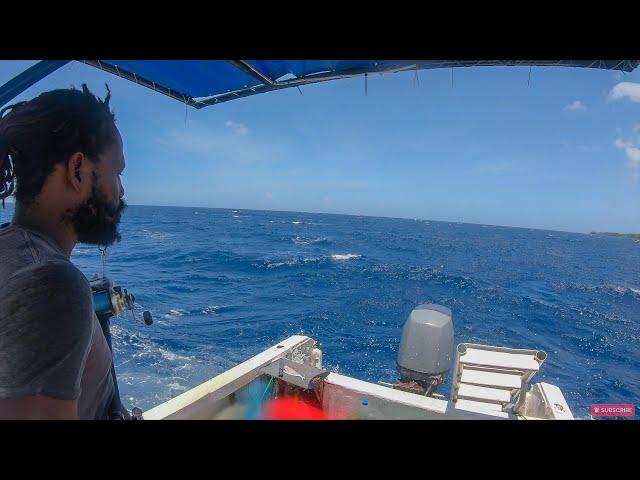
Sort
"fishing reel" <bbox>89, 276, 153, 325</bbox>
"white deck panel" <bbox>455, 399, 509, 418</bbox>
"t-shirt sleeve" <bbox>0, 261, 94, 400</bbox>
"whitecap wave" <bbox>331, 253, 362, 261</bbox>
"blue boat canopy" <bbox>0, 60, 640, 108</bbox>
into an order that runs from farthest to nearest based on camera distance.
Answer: "whitecap wave" <bbox>331, 253, 362, 261</bbox>, "white deck panel" <bbox>455, 399, 509, 418</bbox>, "blue boat canopy" <bbox>0, 60, 640, 108</bbox>, "fishing reel" <bbox>89, 276, 153, 325</bbox>, "t-shirt sleeve" <bbox>0, 261, 94, 400</bbox>

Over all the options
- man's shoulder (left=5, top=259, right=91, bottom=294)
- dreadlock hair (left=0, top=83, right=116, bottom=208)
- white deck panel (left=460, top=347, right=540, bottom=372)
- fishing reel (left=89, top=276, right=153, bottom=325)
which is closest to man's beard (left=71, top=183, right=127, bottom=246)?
dreadlock hair (left=0, top=83, right=116, bottom=208)

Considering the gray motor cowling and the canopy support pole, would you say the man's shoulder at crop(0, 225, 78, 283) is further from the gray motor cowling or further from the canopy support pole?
the gray motor cowling

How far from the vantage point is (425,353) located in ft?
14.6

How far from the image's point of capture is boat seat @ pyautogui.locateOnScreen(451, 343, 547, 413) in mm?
3371

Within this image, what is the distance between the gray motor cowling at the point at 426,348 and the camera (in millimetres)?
4398

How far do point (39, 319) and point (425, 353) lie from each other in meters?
4.41

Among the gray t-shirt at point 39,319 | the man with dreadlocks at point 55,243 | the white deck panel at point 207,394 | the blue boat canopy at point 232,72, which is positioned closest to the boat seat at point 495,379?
the white deck panel at point 207,394

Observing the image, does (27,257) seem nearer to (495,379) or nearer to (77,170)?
(77,170)

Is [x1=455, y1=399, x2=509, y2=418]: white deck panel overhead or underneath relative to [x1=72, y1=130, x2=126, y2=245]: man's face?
underneath

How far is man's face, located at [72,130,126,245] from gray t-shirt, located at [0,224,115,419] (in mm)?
174

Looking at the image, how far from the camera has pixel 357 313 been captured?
1335cm

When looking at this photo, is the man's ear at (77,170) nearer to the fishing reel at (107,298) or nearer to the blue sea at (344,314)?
the fishing reel at (107,298)

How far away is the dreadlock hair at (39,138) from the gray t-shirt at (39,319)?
19cm
